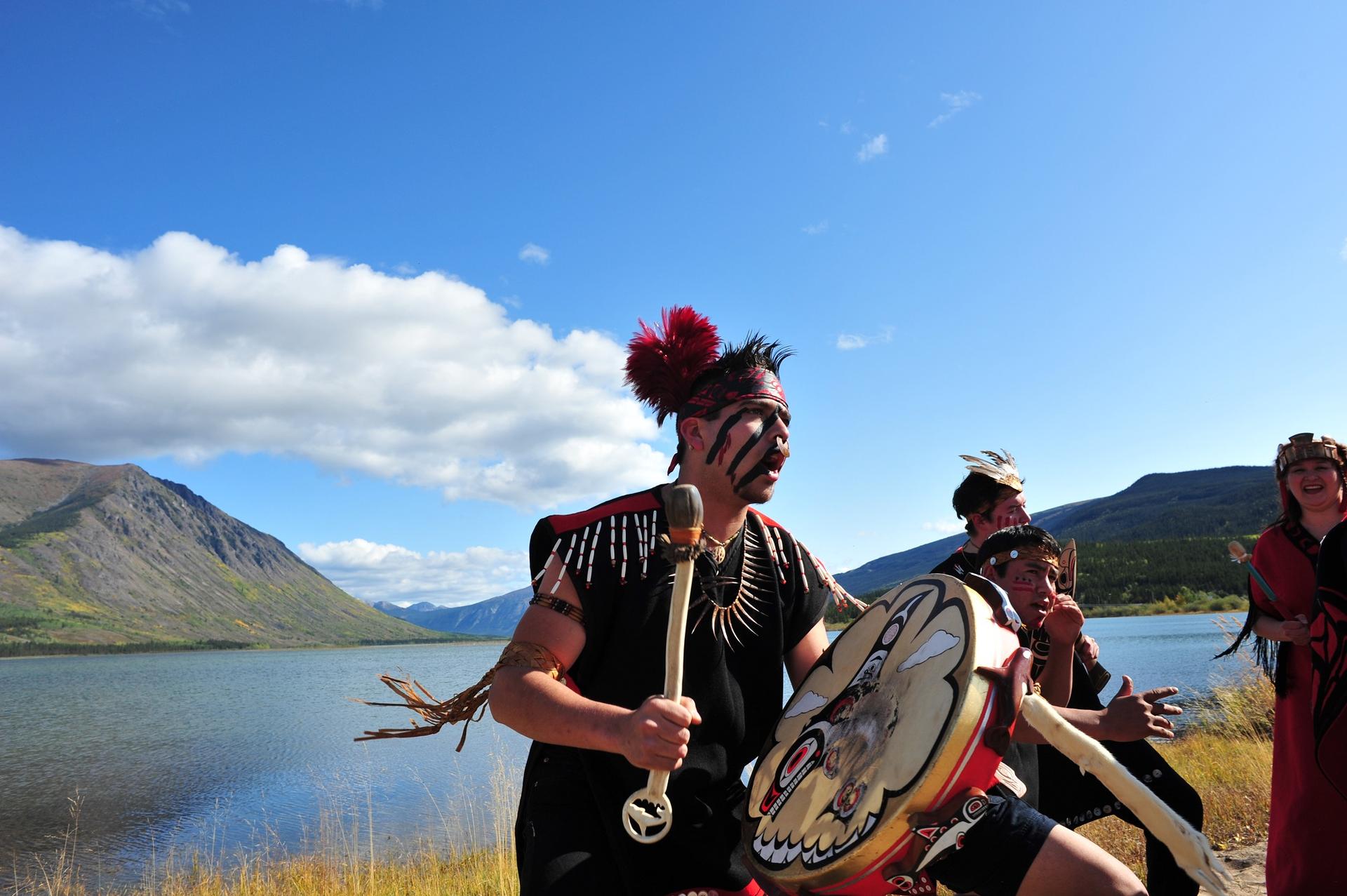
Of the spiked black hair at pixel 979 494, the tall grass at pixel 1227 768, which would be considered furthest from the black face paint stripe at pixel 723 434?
the tall grass at pixel 1227 768

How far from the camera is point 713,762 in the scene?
2.74m

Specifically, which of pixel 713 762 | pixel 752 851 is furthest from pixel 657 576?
pixel 752 851

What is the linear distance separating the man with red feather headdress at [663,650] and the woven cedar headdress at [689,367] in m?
0.01

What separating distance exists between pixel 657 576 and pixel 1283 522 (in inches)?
146

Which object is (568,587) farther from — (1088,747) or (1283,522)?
(1283,522)

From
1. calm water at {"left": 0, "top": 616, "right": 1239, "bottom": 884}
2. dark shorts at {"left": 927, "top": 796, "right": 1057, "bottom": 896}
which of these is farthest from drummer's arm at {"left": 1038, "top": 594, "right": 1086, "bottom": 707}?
calm water at {"left": 0, "top": 616, "right": 1239, "bottom": 884}

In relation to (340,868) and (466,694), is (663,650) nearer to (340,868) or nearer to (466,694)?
(466,694)

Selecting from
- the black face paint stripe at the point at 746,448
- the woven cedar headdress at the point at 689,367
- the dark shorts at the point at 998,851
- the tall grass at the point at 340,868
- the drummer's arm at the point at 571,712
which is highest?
the woven cedar headdress at the point at 689,367

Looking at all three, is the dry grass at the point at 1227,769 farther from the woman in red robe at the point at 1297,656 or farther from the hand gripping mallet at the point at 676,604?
the hand gripping mallet at the point at 676,604

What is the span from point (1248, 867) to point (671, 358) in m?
5.19

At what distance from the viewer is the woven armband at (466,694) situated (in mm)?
2559

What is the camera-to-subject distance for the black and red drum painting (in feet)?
6.34

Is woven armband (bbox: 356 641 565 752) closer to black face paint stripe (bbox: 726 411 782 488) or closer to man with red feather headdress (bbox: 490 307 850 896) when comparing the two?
man with red feather headdress (bbox: 490 307 850 896)

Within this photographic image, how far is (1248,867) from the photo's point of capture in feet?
18.3
